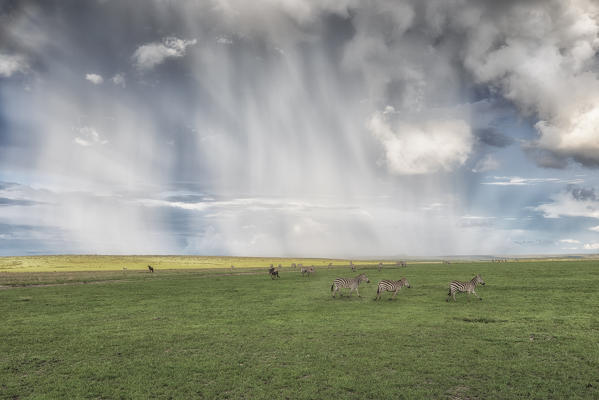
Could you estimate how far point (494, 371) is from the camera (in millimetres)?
11695

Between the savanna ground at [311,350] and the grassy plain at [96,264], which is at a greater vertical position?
the savanna ground at [311,350]

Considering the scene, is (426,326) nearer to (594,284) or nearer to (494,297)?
(494,297)


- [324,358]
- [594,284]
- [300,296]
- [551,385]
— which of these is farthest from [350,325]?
[594,284]

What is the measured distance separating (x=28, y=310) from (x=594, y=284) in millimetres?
50342

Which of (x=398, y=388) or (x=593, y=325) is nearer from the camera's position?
(x=398, y=388)

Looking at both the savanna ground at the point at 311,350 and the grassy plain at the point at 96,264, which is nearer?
the savanna ground at the point at 311,350

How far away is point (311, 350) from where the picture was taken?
1427 centimetres

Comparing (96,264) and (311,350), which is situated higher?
(311,350)

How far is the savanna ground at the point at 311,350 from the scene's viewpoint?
35.2 ft

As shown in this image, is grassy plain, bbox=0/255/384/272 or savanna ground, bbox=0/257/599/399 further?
grassy plain, bbox=0/255/384/272

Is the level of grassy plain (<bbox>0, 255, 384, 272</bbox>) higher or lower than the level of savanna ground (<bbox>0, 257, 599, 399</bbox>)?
lower

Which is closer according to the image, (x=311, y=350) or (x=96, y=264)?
(x=311, y=350)

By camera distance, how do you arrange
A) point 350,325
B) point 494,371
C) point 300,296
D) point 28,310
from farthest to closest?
point 300,296, point 28,310, point 350,325, point 494,371

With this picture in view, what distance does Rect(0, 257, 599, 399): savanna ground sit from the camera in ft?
35.2
